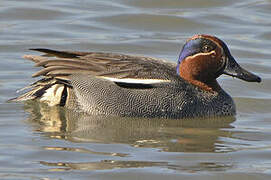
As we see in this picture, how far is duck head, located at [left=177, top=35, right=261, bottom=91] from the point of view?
1028 centimetres

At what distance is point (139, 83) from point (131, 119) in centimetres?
43

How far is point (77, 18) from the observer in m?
15.0

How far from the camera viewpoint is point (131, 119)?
10.0m

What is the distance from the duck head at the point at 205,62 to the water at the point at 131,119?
0.52 m

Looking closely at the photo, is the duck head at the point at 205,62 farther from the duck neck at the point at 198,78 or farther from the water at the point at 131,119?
the water at the point at 131,119

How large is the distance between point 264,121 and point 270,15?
564 centimetres

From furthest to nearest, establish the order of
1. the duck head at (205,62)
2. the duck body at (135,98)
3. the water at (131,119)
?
the duck head at (205,62)
the duck body at (135,98)
the water at (131,119)

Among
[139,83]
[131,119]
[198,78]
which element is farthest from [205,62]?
[131,119]

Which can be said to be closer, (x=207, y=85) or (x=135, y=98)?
(x=135, y=98)

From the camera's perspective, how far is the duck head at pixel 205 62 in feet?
33.7

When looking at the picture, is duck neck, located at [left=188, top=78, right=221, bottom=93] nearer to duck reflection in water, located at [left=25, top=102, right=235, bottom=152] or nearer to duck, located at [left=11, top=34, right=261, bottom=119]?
duck, located at [left=11, top=34, right=261, bottom=119]

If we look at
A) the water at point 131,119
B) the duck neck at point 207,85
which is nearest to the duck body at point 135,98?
the water at point 131,119

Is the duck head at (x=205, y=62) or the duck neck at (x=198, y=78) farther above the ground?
the duck head at (x=205, y=62)

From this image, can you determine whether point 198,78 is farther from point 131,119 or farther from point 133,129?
point 133,129
